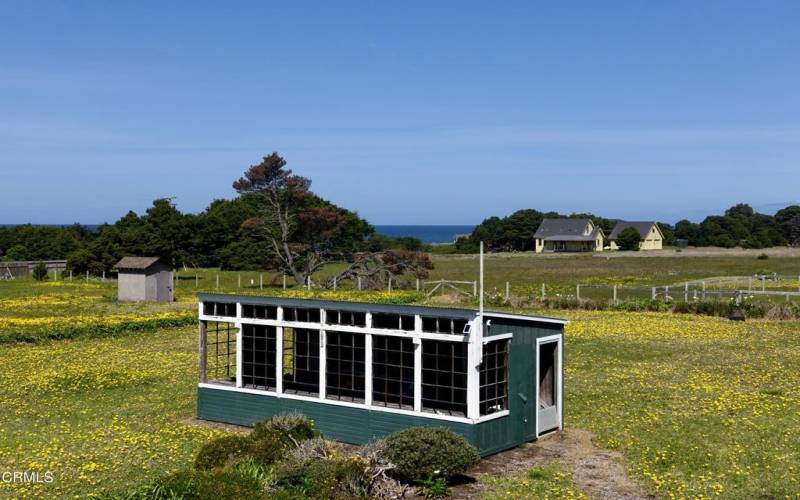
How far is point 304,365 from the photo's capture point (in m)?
20.0

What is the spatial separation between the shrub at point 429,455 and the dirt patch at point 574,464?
1.77 ft

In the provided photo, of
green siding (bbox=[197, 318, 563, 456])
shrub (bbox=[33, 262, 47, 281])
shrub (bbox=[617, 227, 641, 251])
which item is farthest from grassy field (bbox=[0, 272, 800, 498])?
shrub (bbox=[617, 227, 641, 251])

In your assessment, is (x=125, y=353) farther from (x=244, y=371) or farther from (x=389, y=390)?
(x=389, y=390)

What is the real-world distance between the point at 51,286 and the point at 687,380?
5173cm

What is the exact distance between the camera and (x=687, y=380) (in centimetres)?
2433

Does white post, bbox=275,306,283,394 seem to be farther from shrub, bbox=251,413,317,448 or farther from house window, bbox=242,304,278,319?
shrub, bbox=251,413,317,448

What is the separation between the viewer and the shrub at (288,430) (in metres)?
14.7

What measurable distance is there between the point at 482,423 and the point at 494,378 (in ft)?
3.50

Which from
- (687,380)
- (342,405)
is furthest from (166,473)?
(687,380)

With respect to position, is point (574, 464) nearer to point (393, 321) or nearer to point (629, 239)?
point (393, 321)

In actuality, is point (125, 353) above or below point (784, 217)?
below

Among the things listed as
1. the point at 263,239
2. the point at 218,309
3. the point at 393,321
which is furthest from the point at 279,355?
the point at 263,239

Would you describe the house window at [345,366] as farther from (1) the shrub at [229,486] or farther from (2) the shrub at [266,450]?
(1) the shrub at [229,486]

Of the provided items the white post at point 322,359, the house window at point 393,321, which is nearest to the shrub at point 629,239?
the white post at point 322,359
